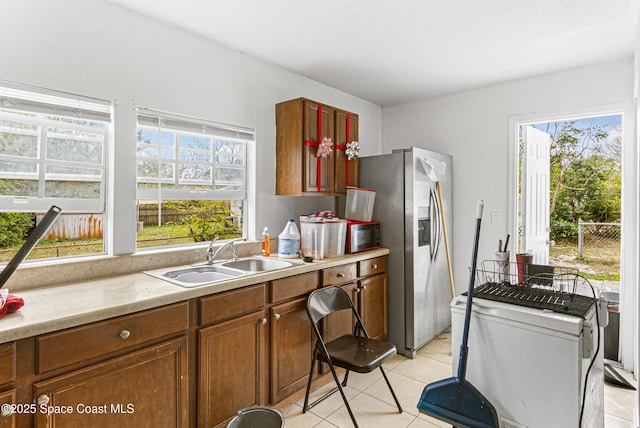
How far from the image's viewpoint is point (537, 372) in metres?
1.62

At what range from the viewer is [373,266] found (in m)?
3.08

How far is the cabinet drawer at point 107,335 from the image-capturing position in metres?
1.35

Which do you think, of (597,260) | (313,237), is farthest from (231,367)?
(597,260)

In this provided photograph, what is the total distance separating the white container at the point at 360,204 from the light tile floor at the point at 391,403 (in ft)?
4.25

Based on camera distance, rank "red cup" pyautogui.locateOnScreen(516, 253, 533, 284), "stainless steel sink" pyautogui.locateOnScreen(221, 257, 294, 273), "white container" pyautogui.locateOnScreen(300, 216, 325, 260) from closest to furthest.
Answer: "red cup" pyautogui.locateOnScreen(516, 253, 533, 284) → "stainless steel sink" pyautogui.locateOnScreen(221, 257, 294, 273) → "white container" pyautogui.locateOnScreen(300, 216, 325, 260)

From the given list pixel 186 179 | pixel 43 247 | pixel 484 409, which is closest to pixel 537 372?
pixel 484 409

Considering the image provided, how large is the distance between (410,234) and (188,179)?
189 centimetres

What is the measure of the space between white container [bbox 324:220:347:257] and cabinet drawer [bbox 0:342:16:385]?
1.92 m

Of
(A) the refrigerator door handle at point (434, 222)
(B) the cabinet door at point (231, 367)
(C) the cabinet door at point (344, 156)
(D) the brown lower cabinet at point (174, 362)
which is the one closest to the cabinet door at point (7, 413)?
(D) the brown lower cabinet at point (174, 362)

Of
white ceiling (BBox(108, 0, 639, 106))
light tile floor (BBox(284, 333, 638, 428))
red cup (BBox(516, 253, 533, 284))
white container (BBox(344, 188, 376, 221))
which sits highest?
white ceiling (BBox(108, 0, 639, 106))

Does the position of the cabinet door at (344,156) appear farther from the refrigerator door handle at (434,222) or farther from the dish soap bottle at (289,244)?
the refrigerator door handle at (434,222)

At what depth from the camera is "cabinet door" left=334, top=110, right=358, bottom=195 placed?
10.4 feet

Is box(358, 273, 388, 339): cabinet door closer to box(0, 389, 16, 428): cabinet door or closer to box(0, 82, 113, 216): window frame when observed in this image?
box(0, 82, 113, 216): window frame

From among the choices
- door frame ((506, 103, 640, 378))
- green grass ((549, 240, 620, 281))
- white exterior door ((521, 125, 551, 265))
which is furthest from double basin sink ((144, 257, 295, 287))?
green grass ((549, 240, 620, 281))
